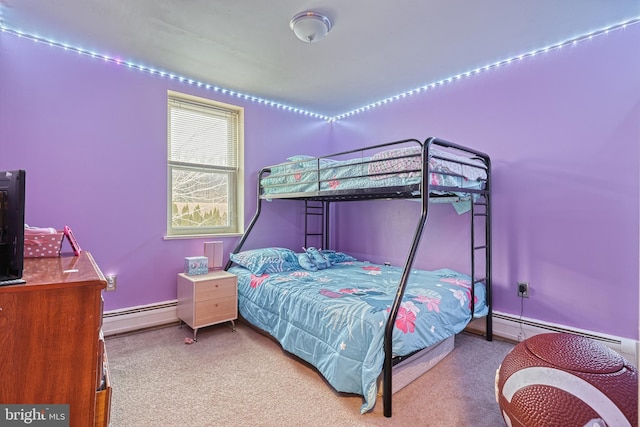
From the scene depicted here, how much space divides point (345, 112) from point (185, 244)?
259cm

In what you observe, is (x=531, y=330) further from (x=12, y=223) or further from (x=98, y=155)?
(x=98, y=155)

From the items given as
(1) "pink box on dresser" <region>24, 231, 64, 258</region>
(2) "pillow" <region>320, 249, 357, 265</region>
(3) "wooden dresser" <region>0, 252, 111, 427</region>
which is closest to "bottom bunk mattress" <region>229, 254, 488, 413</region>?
(2) "pillow" <region>320, 249, 357, 265</region>

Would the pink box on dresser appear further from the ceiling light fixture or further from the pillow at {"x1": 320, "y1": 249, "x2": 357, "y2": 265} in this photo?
the pillow at {"x1": 320, "y1": 249, "x2": 357, "y2": 265}

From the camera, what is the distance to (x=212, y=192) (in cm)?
348

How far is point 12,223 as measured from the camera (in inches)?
40.4

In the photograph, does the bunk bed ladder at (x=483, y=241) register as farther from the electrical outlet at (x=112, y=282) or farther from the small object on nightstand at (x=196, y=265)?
the electrical outlet at (x=112, y=282)

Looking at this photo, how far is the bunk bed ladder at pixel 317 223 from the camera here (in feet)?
13.6

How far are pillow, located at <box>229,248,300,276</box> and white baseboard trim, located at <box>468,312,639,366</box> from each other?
1822 mm

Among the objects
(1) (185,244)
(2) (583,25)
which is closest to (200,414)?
(1) (185,244)

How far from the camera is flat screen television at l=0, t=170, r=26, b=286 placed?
39.9 inches

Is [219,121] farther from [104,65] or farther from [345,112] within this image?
[345,112]

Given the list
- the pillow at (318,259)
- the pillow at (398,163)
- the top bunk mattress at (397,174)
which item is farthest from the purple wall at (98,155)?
the pillow at (398,163)

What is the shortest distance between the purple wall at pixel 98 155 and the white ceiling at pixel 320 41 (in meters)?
0.22

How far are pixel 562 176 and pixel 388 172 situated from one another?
4.76 ft
